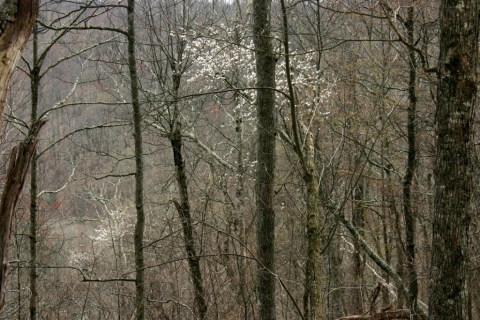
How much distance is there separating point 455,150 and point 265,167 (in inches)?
88.3

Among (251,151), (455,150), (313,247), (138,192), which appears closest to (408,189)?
(313,247)

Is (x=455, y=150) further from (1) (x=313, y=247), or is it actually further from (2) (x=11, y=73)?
(2) (x=11, y=73)

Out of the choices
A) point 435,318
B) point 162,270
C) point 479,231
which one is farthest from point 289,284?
point 435,318

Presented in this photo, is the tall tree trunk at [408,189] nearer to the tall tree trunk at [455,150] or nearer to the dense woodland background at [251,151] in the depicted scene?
the dense woodland background at [251,151]

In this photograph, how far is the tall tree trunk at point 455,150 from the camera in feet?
11.0

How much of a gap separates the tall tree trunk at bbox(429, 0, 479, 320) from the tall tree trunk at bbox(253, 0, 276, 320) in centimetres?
209

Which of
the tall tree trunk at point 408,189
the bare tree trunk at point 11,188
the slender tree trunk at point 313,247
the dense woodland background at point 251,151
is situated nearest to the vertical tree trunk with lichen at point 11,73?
the bare tree trunk at point 11,188

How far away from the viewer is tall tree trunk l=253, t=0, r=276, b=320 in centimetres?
518

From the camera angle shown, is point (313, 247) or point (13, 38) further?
point (313, 247)

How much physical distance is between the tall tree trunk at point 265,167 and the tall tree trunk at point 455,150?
6.86ft

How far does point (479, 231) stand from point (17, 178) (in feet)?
16.0

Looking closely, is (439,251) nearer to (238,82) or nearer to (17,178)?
(17,178)

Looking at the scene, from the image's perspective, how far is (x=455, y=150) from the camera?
11.1ft

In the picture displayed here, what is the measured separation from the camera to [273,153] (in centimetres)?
542
